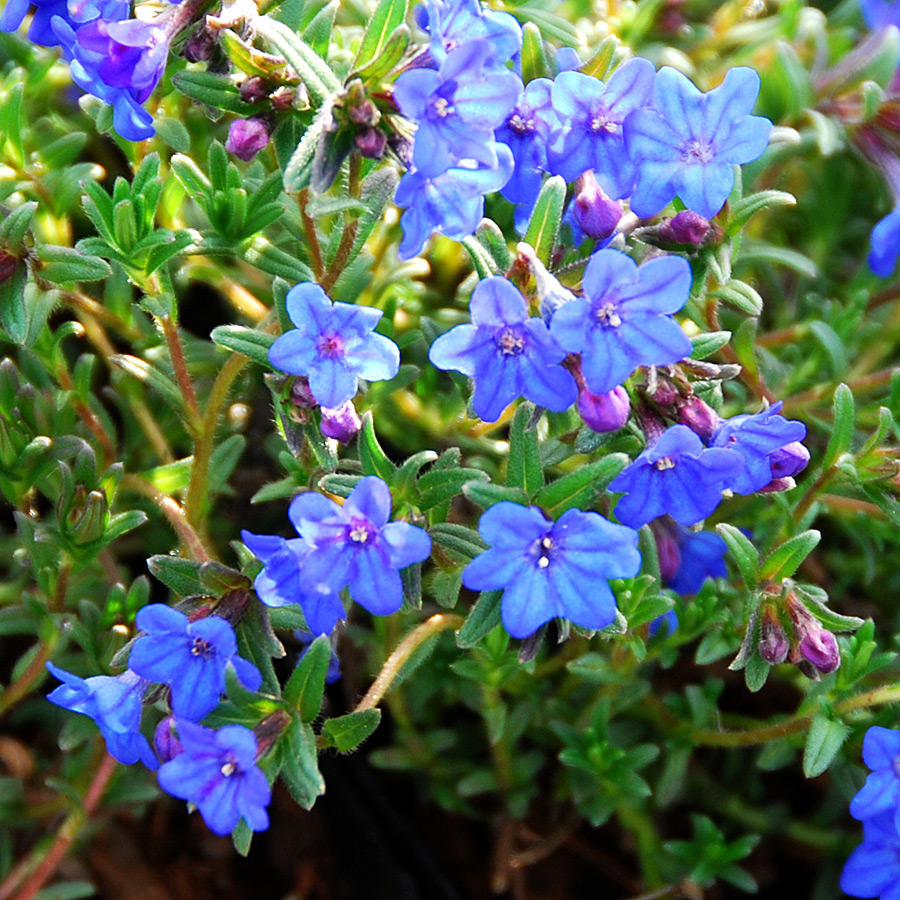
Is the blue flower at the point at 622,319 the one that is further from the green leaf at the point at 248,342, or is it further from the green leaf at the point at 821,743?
the green leaf at the point at 821,743

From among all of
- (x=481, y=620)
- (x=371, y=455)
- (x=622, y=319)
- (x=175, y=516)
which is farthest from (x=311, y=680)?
(x=622, y=319)

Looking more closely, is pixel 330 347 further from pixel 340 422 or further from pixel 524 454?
pixel 524 454

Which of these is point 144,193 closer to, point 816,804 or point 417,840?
point 417,840

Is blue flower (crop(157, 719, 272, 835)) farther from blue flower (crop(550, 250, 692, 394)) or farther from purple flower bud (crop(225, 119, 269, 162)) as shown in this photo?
purple flower bud (crop(225, 119, 269, 162))

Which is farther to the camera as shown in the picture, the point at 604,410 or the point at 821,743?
the point at 821,743

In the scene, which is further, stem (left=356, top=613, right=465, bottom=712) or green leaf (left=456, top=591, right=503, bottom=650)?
stem (left=356, top=613, right=465, bottom=712)

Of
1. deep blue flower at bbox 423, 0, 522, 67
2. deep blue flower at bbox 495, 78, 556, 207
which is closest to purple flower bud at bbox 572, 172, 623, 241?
deep blue flower at bbox 495, 78, 556, 207
